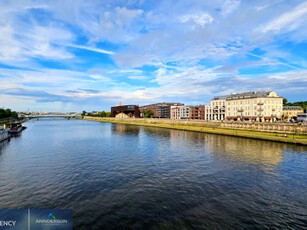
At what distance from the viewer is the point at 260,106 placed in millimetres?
113750

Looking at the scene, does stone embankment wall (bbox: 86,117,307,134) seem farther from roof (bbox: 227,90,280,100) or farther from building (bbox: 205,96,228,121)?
building (bbox: 205,96,228,121)

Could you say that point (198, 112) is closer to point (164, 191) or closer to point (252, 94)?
point (252, 94)

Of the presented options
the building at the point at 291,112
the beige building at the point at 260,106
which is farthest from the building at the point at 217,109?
the building at the point at 291,112

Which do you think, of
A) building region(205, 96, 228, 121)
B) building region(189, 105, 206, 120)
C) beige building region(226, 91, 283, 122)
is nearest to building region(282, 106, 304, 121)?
beige building region(226, 91, 283, 122)

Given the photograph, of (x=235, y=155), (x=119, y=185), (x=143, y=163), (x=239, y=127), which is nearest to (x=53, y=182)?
(x=119, y=185)

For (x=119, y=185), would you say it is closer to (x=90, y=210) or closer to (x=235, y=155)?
(x=90, y=210)

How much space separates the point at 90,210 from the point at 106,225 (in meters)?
3.11

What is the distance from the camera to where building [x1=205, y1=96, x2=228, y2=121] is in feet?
475

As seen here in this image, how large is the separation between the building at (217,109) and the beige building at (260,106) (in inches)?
737

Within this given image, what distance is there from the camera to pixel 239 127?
3317 inches

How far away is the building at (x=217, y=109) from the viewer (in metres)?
145

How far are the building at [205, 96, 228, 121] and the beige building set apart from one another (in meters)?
18.7

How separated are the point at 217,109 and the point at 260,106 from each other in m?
38.3

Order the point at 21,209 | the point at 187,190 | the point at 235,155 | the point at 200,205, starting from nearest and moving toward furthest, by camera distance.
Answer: the point at 21,209, the point at 200,205, the point at 187,190, the point at 235,155
